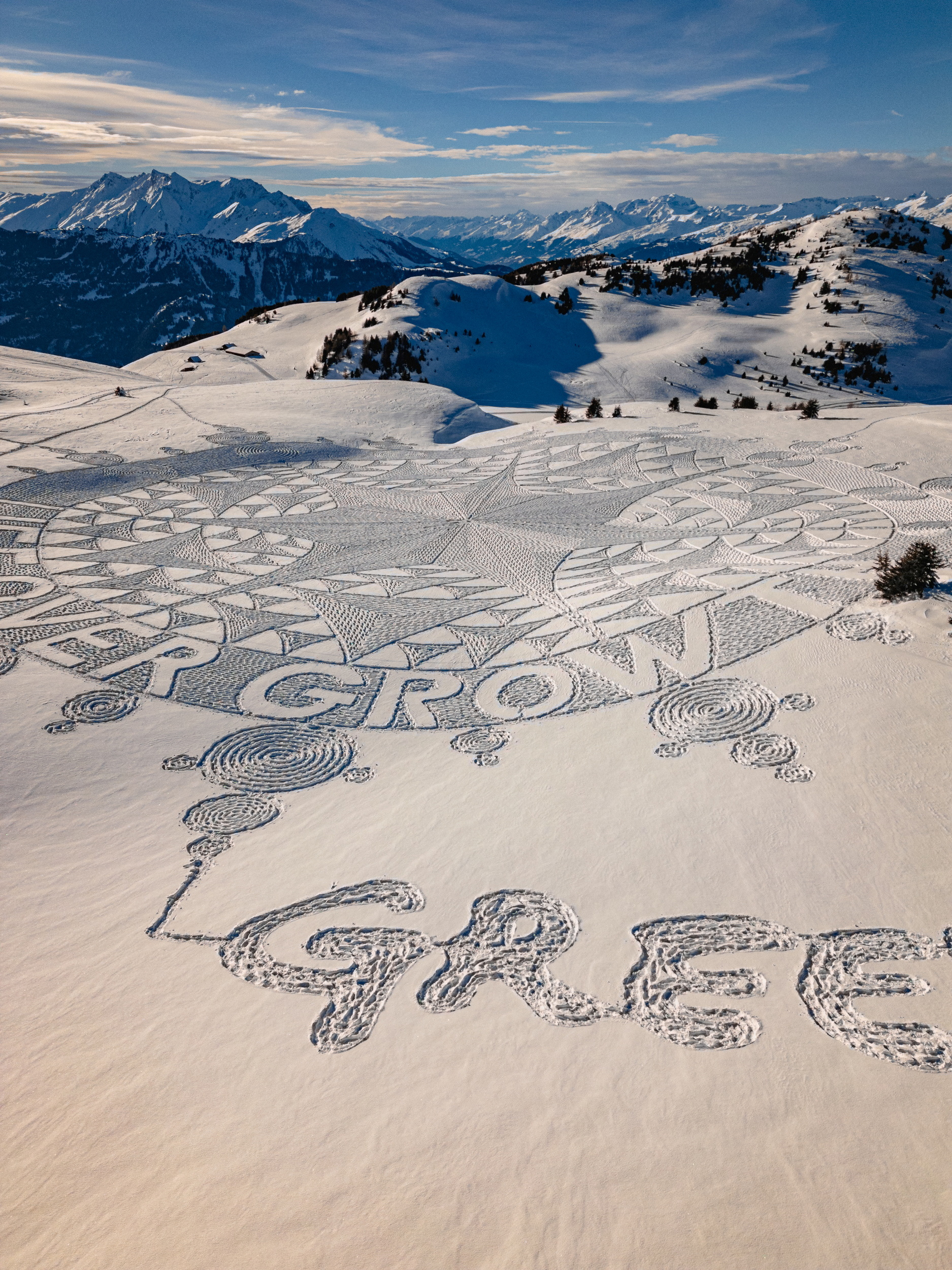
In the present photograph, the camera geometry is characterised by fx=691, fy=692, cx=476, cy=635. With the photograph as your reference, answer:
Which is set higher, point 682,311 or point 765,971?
point 682,311

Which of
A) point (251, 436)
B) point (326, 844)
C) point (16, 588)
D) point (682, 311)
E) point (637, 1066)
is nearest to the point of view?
point (637, 1066)

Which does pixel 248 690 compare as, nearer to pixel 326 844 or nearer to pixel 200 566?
pixel 326 844

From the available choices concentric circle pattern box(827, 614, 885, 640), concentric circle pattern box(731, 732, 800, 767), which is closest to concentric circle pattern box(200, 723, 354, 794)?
concentric circle pattern box(731, 732, 800, 767)

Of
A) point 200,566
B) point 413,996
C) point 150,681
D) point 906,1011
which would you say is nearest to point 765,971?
point 906,1011

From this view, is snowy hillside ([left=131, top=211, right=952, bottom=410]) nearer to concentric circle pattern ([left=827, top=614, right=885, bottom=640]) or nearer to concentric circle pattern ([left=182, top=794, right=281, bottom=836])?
concentric circle pattern ([left=827, top=614, right=885, bottom=640])

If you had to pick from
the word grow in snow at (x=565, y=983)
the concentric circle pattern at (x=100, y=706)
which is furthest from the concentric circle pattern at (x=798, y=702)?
the concentric circle pattern at (x=100, y=706)

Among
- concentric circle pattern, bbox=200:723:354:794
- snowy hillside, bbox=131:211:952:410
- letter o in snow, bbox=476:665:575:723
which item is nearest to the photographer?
concentric circle pattern, bbox=200:723:354:794
